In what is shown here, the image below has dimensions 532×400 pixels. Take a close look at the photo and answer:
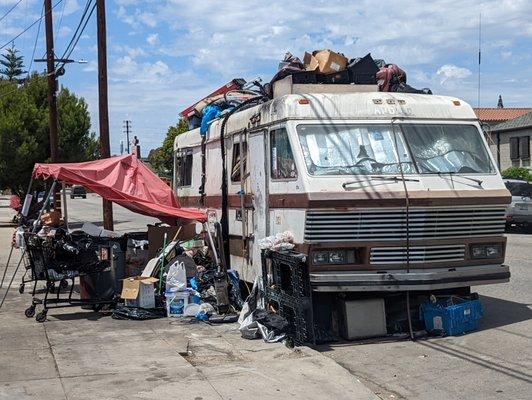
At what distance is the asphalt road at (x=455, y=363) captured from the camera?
6410 millimetres

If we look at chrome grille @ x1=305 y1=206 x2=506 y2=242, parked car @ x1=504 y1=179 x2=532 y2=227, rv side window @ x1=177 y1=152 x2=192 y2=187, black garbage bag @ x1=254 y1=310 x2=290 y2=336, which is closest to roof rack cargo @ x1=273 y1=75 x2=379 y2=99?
chrome grille @ x1=305 y1=206 x2=506 y2=242

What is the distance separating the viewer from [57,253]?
9.67m

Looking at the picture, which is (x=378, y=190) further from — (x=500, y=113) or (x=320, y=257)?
(x=500, y=113)

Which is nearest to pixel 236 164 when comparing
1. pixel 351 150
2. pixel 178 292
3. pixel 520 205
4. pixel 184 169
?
pixel 178 292

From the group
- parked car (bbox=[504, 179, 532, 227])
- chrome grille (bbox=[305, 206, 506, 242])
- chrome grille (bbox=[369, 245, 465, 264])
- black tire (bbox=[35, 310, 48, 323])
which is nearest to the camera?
chrome grille (bbox=[305, 206, 506, 242])

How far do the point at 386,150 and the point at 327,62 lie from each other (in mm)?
1869

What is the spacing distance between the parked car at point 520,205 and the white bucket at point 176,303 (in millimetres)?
14627

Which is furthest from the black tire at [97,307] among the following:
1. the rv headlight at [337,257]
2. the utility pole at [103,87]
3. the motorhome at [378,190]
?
the utility pole at [103,87]

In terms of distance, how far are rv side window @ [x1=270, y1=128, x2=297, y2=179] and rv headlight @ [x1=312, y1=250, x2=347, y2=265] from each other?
0.96 meters

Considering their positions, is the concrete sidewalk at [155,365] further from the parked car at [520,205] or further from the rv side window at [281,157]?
the parked car at [520,205]

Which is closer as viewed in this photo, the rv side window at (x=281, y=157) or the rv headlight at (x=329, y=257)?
the rv headlight at (x=329, y=257)

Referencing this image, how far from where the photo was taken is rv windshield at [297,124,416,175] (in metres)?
8.30

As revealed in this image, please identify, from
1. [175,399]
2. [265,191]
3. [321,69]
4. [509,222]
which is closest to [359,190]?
[265,191]

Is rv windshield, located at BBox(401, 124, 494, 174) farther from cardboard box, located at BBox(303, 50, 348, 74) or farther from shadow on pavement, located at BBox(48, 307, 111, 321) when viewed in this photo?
shadow on pavement, located at BBox(48, 307, 111, 321)
